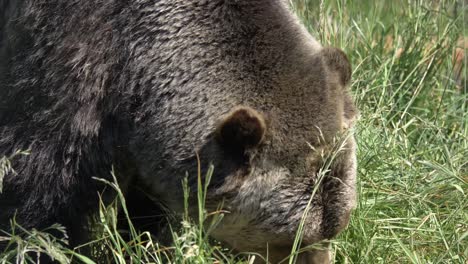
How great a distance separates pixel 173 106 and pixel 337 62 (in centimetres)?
85

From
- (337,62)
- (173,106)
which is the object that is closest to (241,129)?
(173,106)

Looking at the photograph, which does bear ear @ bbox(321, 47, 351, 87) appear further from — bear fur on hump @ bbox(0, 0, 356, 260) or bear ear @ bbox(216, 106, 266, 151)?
bear ear @ bbox(216, 106, 266, 151)

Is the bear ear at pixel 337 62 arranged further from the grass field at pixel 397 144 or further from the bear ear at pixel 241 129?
the grass field at pixel 397 144

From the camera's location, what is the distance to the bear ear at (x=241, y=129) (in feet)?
14.7

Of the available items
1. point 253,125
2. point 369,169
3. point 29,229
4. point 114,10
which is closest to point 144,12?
point 114,10

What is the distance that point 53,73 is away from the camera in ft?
15.9

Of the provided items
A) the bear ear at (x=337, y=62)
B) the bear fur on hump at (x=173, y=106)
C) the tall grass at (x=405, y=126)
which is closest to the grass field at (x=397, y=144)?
the tall grass at (x=405, y=126)

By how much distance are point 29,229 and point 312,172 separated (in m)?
1.41

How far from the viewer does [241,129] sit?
4.52m

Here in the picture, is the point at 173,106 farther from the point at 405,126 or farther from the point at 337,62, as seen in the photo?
the point at 405,126

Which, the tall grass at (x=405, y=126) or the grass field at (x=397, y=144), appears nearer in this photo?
the grass field at (x=397, y=144)

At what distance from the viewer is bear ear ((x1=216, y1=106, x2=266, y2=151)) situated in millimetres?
4477

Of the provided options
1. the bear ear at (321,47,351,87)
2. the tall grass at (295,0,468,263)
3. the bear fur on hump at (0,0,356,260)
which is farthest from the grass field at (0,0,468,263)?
the bear ear at (321,47,351,87)

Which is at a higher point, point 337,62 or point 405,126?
point 337,62
